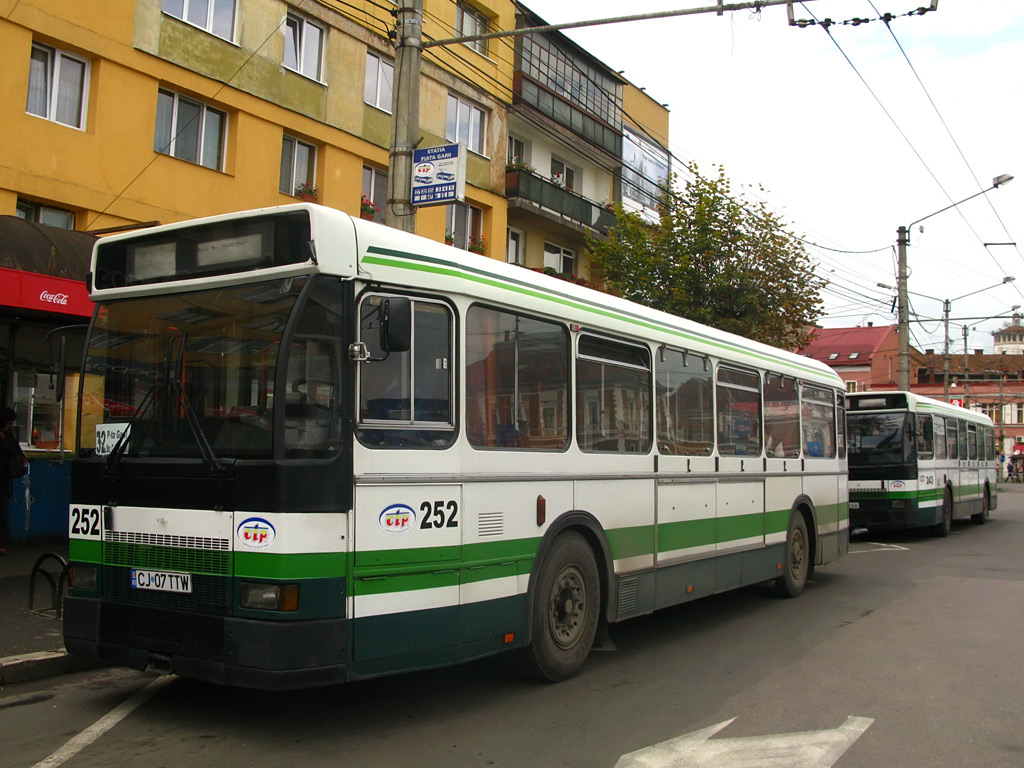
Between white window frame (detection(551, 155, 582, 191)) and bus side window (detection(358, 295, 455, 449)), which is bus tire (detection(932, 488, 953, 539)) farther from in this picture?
bus side window (detection(358, 295, 455, 449))

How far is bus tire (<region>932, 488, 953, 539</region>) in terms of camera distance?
2025 centimetres

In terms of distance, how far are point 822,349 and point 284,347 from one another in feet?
257

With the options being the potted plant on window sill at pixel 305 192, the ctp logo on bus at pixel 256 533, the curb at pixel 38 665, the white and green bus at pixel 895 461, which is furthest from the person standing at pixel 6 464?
the white and green bus at pixel 895 461

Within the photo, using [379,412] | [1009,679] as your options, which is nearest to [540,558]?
[379,412]

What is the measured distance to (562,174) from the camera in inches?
1185

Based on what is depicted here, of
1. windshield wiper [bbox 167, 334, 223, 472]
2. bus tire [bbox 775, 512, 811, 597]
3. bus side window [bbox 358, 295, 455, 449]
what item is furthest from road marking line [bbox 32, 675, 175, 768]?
bus tire [bbox 775, 512, 811, 597]

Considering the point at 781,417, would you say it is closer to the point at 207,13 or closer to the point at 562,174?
the point at 207,13

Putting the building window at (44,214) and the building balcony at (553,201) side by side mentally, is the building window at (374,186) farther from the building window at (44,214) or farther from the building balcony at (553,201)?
the building window at (44,214)

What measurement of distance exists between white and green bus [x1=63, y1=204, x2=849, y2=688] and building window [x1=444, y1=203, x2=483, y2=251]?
1683 centimetres

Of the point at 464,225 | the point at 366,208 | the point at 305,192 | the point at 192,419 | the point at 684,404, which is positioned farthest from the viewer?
the point at 464,225

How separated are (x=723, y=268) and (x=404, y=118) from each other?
490 inches

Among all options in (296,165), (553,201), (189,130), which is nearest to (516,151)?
(553,201)

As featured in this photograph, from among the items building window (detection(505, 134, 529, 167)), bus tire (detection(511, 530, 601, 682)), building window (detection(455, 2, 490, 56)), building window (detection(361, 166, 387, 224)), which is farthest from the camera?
building window (detection(505, 134, 529, 167))

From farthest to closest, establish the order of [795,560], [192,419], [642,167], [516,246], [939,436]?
[642,167] → [516,246] → [939,436] → [795,560] → [192,419]
